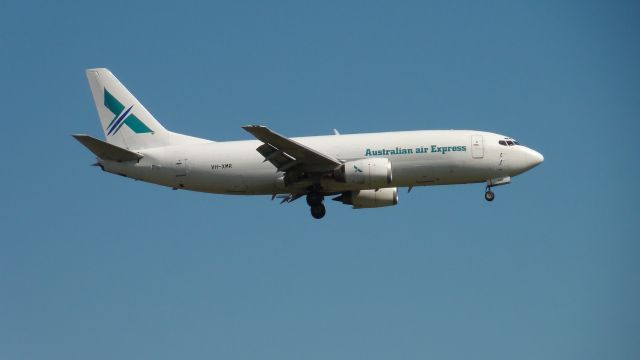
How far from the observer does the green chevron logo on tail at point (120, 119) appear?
5488cm

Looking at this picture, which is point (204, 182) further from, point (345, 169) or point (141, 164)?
point (345, 169)

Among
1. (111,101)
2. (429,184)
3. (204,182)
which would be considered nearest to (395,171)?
(429,184)

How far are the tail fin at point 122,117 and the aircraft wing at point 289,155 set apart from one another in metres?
6.93

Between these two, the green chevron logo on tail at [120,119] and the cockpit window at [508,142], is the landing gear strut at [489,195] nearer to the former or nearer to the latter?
the cockpit window at [508,142]

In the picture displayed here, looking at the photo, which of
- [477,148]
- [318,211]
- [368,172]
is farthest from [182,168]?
[477,148]

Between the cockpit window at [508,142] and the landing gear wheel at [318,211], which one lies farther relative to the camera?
the landing gear wheel at [318,211]

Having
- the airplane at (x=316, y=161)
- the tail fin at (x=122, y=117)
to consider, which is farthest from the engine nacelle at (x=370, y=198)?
the tail fin at (x=122, y=117)

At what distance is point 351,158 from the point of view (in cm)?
5091

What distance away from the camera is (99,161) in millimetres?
52562

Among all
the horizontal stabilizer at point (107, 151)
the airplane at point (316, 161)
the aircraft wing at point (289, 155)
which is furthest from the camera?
the horizontal stabilizer at point (107, 151)

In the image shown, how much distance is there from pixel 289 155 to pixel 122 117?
11.0 metres

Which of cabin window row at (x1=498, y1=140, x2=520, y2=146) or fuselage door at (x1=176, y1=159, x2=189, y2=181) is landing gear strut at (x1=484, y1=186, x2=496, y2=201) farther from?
fuselage door at (x1=176, y1=159, x2=189, y2=181)

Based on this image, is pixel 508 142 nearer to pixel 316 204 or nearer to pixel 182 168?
pixel 316 204

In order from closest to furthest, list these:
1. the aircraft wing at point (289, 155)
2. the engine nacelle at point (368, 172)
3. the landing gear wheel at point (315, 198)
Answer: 1. the aircraft wing at point (289, 155)
2. the engine nacelle at point (368, 172)
3. the landing gear wheel at point (315, 198)
